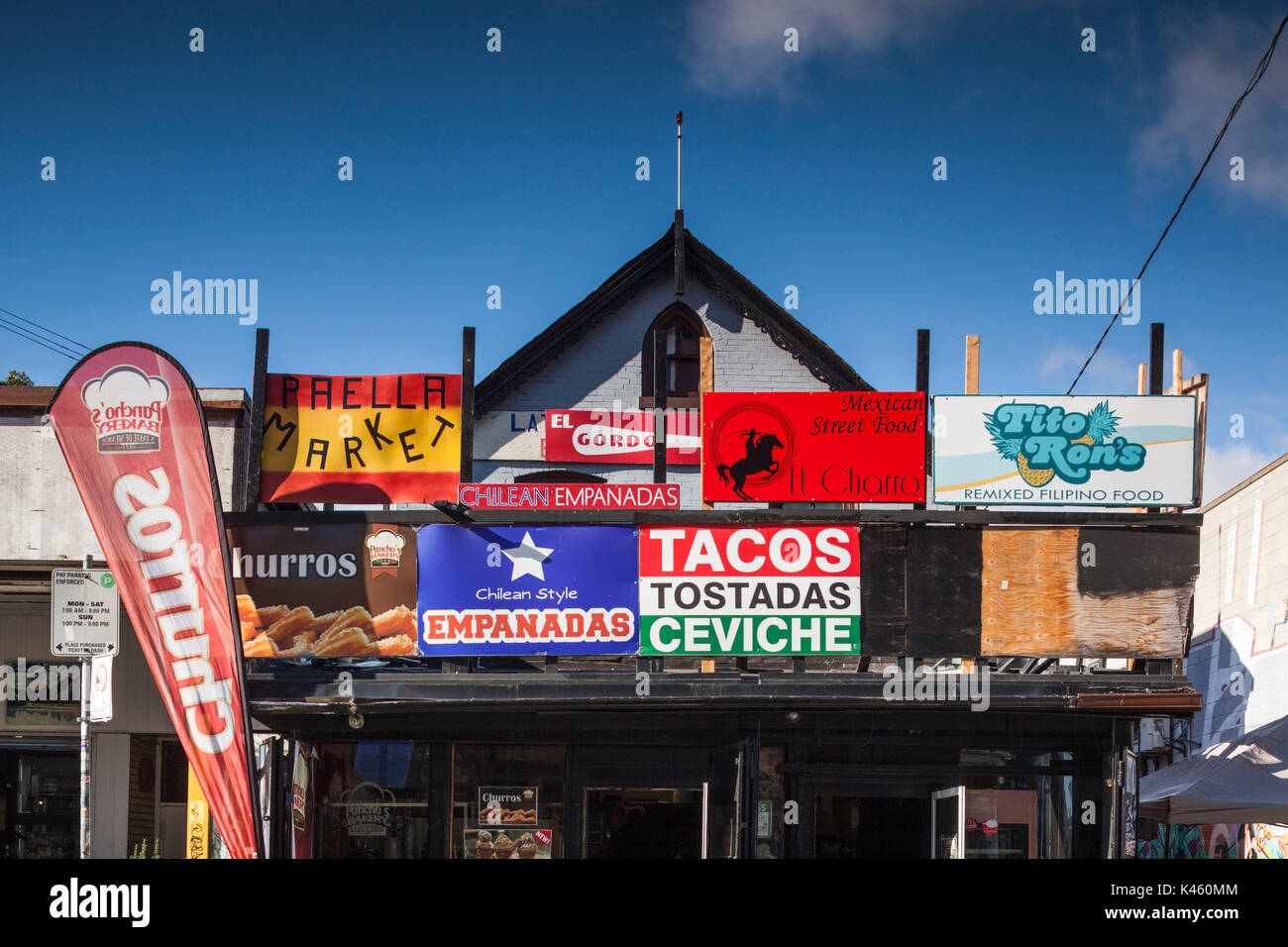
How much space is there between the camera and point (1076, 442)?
1283 centimetres

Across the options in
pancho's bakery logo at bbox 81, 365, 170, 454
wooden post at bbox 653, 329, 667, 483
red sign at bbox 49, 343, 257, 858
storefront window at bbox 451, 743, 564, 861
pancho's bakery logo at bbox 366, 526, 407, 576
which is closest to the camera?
red sign at bbox 49, 343, 257, 858

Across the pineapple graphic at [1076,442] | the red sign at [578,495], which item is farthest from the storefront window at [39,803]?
the pineapple graphic at [1076,442]

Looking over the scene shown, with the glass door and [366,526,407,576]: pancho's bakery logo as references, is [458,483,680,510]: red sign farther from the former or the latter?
the glass door

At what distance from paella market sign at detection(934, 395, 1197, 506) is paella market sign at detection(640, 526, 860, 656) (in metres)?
1.49

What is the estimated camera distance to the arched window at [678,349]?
22.2 m

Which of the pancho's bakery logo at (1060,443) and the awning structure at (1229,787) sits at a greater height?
the pancho's bakery logo at (1060,443)

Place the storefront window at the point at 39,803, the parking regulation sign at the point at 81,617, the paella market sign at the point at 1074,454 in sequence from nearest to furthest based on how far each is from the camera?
the parking regulation sign at the point at 81,617 → the paella market sign at the point at 1074,454 → the storefront window at the point at 39,803

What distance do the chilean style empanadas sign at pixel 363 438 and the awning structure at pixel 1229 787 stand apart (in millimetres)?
7779

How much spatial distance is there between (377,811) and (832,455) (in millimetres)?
6024

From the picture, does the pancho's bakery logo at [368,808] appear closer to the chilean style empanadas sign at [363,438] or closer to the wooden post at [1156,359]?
the chilean style empanadas sign at [363,438]

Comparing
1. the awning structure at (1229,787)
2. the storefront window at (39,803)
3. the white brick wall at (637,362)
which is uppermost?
the white brick wall at (637,362)

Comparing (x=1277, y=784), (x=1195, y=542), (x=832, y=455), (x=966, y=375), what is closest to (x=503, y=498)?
(x=832, y=455)

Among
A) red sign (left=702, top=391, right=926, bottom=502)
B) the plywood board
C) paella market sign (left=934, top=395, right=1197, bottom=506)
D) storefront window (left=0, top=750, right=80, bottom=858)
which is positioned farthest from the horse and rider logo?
storefront window (left=0, top=750, right=80, bottom=858)

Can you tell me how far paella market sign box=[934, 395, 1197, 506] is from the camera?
12.7 metres
